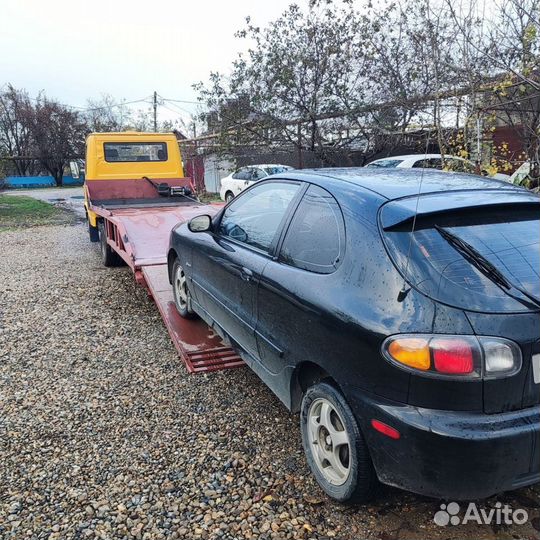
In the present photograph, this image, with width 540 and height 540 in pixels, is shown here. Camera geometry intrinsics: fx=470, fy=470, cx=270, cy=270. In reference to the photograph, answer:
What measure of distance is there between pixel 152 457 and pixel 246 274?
129 centimetres

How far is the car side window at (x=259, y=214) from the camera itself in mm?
3137

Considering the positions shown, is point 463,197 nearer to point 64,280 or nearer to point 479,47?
point 479,47

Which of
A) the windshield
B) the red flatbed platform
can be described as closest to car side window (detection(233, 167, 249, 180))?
the red flatbed platform

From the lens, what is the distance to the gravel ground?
2.38 metres

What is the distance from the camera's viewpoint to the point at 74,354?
14.5 feet

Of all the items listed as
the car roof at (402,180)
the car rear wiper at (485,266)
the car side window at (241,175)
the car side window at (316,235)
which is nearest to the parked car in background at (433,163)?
the car roof at (402,180)

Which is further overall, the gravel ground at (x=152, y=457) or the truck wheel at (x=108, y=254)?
the truck wheel at (x=108, y=254)

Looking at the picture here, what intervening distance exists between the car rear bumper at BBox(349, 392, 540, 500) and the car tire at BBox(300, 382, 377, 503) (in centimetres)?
25

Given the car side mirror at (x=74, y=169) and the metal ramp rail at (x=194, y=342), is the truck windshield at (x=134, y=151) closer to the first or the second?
the metal ramp rail at (x=194, y=342)

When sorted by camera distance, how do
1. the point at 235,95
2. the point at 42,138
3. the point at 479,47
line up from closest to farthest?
the point at 479,47
the point at 235,95
the point at 42,138

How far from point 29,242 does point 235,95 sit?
6.23 meters

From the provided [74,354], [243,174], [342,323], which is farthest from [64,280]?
[243,174]

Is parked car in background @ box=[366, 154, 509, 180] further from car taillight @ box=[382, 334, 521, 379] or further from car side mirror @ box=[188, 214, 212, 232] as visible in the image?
car taillight @ box=[382, 334, 521, 379]

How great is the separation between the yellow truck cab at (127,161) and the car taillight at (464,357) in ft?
24.7
